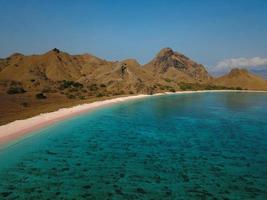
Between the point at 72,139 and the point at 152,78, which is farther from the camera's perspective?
the point at 152,78

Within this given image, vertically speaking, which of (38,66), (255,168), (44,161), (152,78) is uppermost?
(38,66)

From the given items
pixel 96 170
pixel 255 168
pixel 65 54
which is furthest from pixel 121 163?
pixel 65 54

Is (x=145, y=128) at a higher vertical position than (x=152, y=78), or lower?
lower

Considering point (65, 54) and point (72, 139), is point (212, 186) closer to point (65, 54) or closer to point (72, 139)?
point (72, 139)

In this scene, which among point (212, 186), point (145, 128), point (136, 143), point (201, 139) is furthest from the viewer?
point (145, 128)

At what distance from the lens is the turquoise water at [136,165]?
16.5 metres

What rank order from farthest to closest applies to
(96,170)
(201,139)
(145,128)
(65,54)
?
1. (65,54)
2. (145,128)
3. (201,139)
4. (96,170)

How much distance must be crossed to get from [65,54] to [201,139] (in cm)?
18107

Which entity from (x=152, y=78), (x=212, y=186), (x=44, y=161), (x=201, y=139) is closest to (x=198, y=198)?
(x=212, y=186)

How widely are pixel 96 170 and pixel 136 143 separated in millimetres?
9762

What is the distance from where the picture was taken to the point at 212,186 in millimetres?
17312

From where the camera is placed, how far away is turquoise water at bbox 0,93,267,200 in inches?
650

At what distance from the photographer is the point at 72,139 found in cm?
3167

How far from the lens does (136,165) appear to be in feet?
71.4
